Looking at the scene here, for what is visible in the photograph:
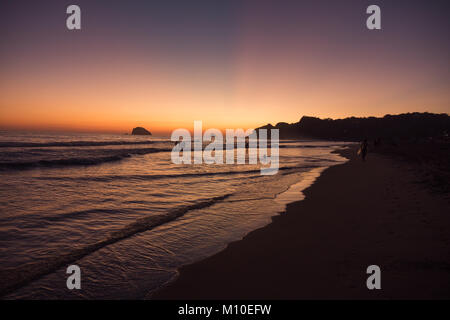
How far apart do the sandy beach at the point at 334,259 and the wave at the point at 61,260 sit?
7.87ft

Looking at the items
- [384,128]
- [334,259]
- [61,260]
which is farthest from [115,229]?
[384,128]

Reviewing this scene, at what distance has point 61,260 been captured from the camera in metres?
4.73

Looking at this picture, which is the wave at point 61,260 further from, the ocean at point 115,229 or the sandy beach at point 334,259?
the sandy beach at point 334,259

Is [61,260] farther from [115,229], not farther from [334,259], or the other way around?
[334,259]

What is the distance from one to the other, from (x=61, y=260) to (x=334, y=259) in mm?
5656

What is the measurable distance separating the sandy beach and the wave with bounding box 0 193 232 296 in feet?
7.87

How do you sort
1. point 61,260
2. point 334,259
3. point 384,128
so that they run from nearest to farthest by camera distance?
point 334,259, point 61,260, point 384,128

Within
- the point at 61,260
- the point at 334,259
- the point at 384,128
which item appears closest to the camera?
the point at 334,259

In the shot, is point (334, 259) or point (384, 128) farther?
point (384, 128)

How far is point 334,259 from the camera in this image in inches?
181

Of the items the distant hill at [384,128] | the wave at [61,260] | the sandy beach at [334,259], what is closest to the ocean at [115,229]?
the wave at [61,260]

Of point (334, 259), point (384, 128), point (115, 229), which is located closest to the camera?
point (334, 259)

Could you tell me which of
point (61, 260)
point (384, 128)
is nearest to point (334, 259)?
point (61, 260)

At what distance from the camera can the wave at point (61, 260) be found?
397 centimetres
